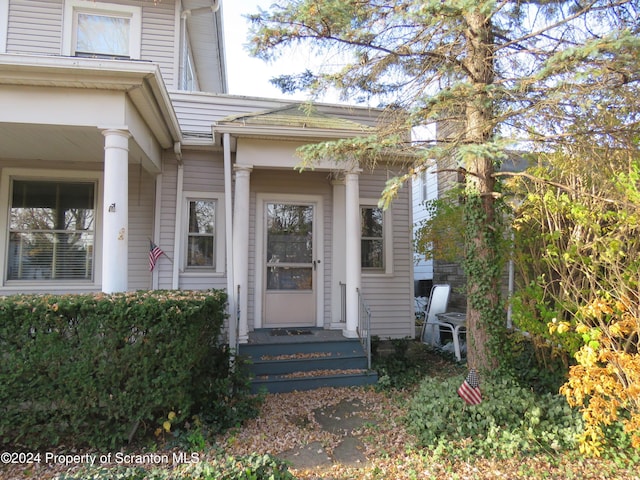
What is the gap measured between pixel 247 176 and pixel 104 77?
2.02 metres

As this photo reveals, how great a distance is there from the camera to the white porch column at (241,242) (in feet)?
16.9

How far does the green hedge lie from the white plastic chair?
16.8 ft

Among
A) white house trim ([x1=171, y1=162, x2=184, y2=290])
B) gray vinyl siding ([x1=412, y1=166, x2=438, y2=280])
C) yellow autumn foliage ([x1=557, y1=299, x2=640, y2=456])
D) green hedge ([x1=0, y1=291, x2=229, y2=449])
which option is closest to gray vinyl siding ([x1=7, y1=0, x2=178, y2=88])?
white house trim ([x1=171, y1=162, x2=184, y2=290])

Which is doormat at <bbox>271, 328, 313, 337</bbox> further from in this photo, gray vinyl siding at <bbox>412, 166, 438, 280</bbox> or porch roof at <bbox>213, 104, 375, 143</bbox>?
gray vinyl siding at <bbox>412, 166, 438, 280</bbox>

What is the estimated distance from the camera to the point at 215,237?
6086mm

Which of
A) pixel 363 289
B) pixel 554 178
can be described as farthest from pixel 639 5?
pixel 363 289

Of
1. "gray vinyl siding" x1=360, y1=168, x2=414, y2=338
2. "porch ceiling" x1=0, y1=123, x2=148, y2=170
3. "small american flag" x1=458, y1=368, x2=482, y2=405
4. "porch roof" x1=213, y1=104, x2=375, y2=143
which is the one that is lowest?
"small american flag" x1=458, y1=368, x2=482, y2=405

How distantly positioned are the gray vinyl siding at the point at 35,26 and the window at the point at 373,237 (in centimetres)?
560

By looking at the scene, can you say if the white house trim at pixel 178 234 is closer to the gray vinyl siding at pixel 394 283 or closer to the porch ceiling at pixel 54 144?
the porch ceiling at pixel 54 144

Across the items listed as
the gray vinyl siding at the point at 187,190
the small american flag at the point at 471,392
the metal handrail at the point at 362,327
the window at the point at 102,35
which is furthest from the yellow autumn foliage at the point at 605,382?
the window at the point at 102,35

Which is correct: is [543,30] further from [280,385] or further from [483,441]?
[280,385]

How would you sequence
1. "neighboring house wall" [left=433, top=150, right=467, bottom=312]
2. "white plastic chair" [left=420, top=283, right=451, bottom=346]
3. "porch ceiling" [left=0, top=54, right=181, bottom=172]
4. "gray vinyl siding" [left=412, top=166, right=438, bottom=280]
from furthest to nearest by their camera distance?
"gray vinyl siding" [left=412, top=166, right=438, bottom=280], "neighboring house wall" [left=433, top=150, right=467, bottom=312], "white plastic chair" [left=420, top=283, right=451, bottom=346], "porch ceiling" [left=0, top=54, right=181, bottom=172]

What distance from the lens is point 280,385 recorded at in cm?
478

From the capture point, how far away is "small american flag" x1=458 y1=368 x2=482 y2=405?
338 cm
